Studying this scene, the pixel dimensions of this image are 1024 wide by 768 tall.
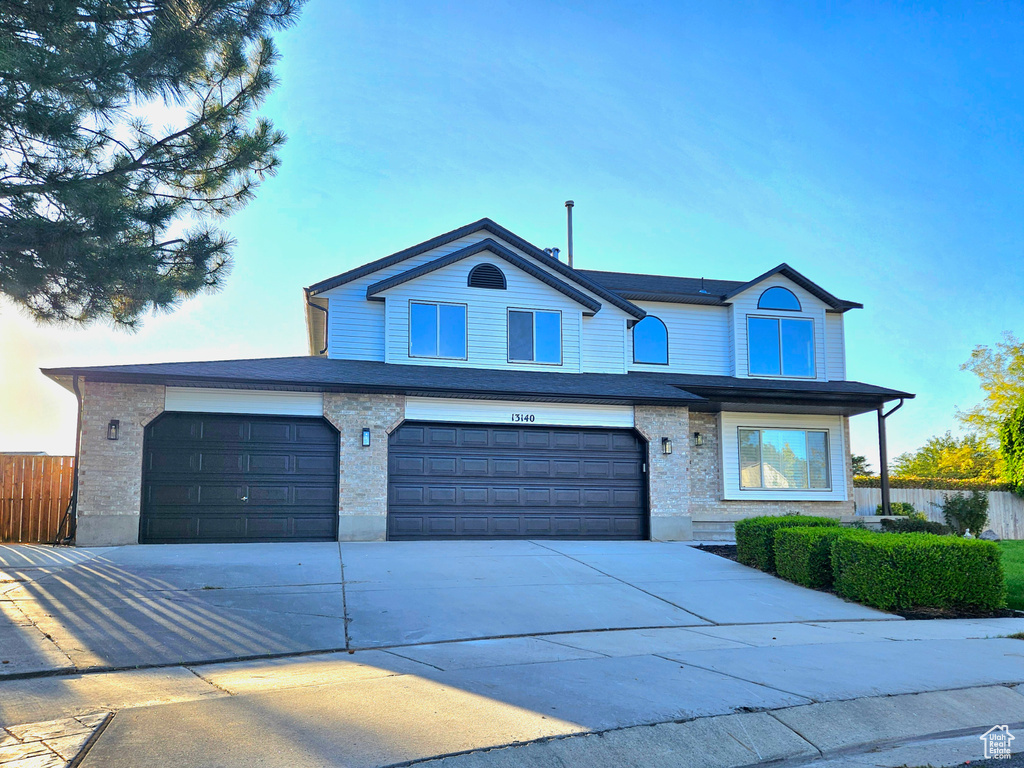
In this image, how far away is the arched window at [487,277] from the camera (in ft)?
58.7

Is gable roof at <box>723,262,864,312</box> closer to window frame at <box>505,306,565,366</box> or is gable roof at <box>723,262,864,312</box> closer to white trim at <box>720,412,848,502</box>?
white trim at <box>720,412,848,502</box>

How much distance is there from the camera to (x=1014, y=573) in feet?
46.2

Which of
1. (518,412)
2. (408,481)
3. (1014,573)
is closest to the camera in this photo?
(1014,573)

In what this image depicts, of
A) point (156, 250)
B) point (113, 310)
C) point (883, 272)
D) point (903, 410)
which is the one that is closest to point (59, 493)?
point (113, 310)

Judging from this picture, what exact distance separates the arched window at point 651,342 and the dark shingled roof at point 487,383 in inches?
22.3

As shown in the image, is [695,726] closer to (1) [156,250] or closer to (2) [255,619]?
(2) [255,619]

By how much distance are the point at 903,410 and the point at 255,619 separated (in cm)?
1776

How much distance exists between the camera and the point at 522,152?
2050 cm

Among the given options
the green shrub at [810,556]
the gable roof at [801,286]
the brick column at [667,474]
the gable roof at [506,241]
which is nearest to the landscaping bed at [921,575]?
the green shrub at [810,556]

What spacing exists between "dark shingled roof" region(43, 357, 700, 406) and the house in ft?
0.21

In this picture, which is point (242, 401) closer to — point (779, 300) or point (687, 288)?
point (687, 288)

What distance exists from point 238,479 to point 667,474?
354 inches

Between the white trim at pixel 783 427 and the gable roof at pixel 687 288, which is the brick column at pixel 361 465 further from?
the white trim at pixel 783 427

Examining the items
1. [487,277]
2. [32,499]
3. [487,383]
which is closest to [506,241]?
[487,277]
